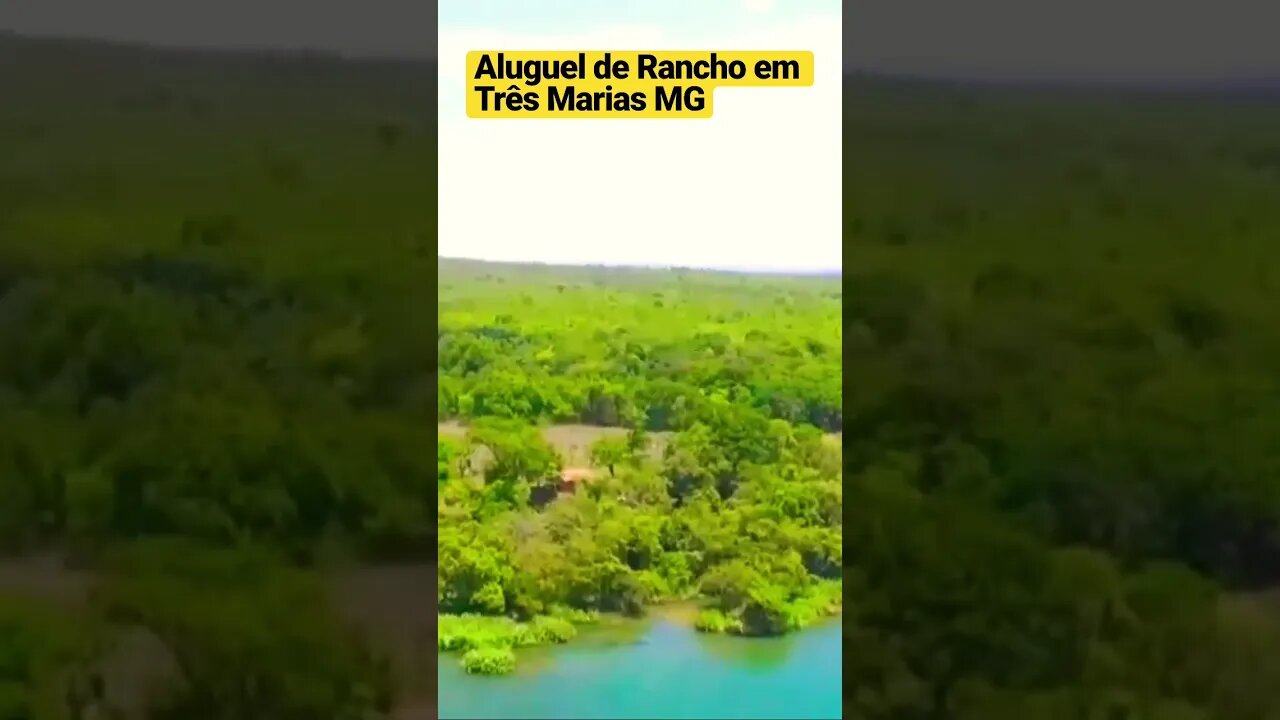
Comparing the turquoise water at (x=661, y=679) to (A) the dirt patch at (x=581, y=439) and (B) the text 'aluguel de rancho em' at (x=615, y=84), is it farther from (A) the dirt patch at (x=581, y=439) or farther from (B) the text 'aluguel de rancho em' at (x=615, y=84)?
(B) the text 'aluguel de rancho em' at (x=615, y=84)

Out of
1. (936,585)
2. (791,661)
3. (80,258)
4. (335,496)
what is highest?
(80,258)

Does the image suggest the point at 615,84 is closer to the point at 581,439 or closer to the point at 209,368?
the point at 581,439

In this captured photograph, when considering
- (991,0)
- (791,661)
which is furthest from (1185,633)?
(991,0)

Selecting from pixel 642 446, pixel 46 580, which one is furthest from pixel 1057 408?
pixel 46 580

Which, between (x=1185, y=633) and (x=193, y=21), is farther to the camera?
(x=193, y=21)

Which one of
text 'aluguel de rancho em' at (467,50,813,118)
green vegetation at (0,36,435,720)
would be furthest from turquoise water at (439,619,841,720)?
text 'aluguel de rancho em' at (467,50,813,118)

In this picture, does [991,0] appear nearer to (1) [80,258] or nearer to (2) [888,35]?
(2) [888,35]
